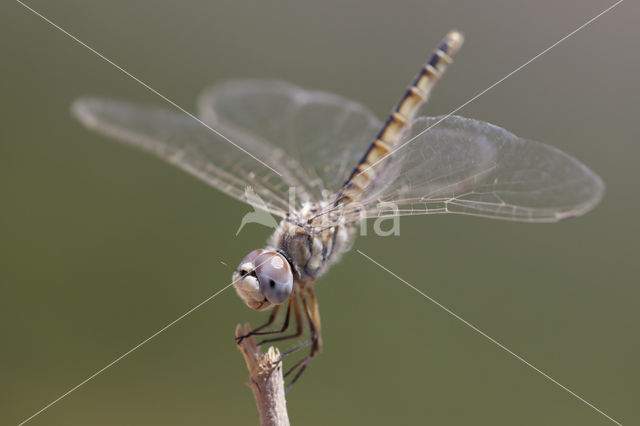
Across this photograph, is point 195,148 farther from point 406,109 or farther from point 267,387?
point 267,387

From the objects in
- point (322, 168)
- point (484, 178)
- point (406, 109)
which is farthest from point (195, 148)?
point (484, 178)

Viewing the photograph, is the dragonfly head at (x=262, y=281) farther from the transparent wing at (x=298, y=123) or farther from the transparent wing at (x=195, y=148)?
the transparent wing at (x=298, y=123)

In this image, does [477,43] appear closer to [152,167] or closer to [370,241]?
[370,241]

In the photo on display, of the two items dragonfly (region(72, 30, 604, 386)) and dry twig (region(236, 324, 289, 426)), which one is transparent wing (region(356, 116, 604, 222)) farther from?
dry twig (region(236, 324, 289, 426))

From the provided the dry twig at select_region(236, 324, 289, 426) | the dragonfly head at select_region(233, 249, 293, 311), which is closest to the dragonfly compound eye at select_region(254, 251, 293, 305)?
the dragonfly head at select_region(233, 249, 293, 311)

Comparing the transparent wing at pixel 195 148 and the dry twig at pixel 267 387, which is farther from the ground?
the transparent wing at pixel 195 148

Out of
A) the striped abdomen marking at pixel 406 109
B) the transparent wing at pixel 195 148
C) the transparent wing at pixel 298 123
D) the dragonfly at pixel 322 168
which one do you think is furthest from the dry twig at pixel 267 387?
the transparent wing at pixel 298 123
